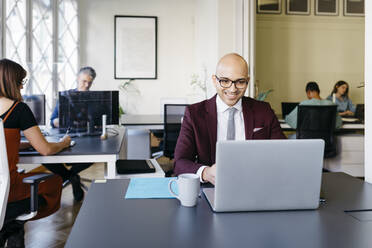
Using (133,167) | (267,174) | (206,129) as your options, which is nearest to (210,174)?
(267,174)

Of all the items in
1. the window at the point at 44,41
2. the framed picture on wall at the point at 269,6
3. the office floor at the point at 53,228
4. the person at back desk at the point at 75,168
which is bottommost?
the office floor at the point at 53,228

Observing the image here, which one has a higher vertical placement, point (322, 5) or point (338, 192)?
point (322, 5)

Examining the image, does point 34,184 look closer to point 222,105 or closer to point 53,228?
point 222,105

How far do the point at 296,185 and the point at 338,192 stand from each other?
35 centimetres

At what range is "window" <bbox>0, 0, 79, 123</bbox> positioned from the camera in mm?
3837

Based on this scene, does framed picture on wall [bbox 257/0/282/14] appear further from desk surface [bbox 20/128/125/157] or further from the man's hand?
the man's hand

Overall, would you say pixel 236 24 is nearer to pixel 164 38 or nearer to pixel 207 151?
pixel 164 38

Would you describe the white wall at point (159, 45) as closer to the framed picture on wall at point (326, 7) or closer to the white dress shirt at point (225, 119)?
the framed picture on wall at point (326, 7)

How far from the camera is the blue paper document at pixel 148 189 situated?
123cm

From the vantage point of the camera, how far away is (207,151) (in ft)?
5.93

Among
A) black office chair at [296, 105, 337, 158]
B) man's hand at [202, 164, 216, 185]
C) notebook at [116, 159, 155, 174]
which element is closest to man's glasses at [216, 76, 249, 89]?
man's hand at [202, 164, 216, 185]

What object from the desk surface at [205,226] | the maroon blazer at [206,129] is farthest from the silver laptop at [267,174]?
the maroon blazer at [206,129]

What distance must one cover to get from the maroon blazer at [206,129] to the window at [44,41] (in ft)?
8.54

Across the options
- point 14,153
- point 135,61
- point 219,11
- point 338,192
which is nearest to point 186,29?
point 135,61
